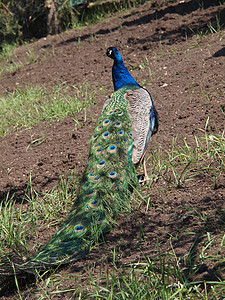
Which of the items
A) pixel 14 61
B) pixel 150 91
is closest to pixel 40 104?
pixel 150 91

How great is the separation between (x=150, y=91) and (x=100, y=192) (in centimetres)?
260

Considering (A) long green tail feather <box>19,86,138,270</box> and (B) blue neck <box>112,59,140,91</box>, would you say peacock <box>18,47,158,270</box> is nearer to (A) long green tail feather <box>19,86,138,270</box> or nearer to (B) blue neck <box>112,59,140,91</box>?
(A) long green tail feather <box>19,86,138,270</box>

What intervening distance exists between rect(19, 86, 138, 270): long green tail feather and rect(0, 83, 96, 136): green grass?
60.1 inches

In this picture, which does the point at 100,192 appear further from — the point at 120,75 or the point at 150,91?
the point at 150,91

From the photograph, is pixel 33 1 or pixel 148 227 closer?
pixel 148 227

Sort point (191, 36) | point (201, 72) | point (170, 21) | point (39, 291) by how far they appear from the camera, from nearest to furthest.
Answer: point (39, 291) → point (201, 72) → point (191, 36) → point (170, 21)

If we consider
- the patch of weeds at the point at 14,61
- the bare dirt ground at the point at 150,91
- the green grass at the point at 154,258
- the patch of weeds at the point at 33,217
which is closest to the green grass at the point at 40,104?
the bare dirt ground at the point at 150,91

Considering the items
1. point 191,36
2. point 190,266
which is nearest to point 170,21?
point 191,36

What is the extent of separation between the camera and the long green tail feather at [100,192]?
8.64 ft

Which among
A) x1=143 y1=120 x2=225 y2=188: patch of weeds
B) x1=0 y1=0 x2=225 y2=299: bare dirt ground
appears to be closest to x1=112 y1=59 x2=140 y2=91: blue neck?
x1=0 y1=0 x2=225 y2=299: bare dirt ground

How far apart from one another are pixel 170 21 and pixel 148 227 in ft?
17.7

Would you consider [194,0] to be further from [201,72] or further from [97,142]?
[97,142]

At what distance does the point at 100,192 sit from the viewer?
306 centimetres

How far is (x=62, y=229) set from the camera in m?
2.84
